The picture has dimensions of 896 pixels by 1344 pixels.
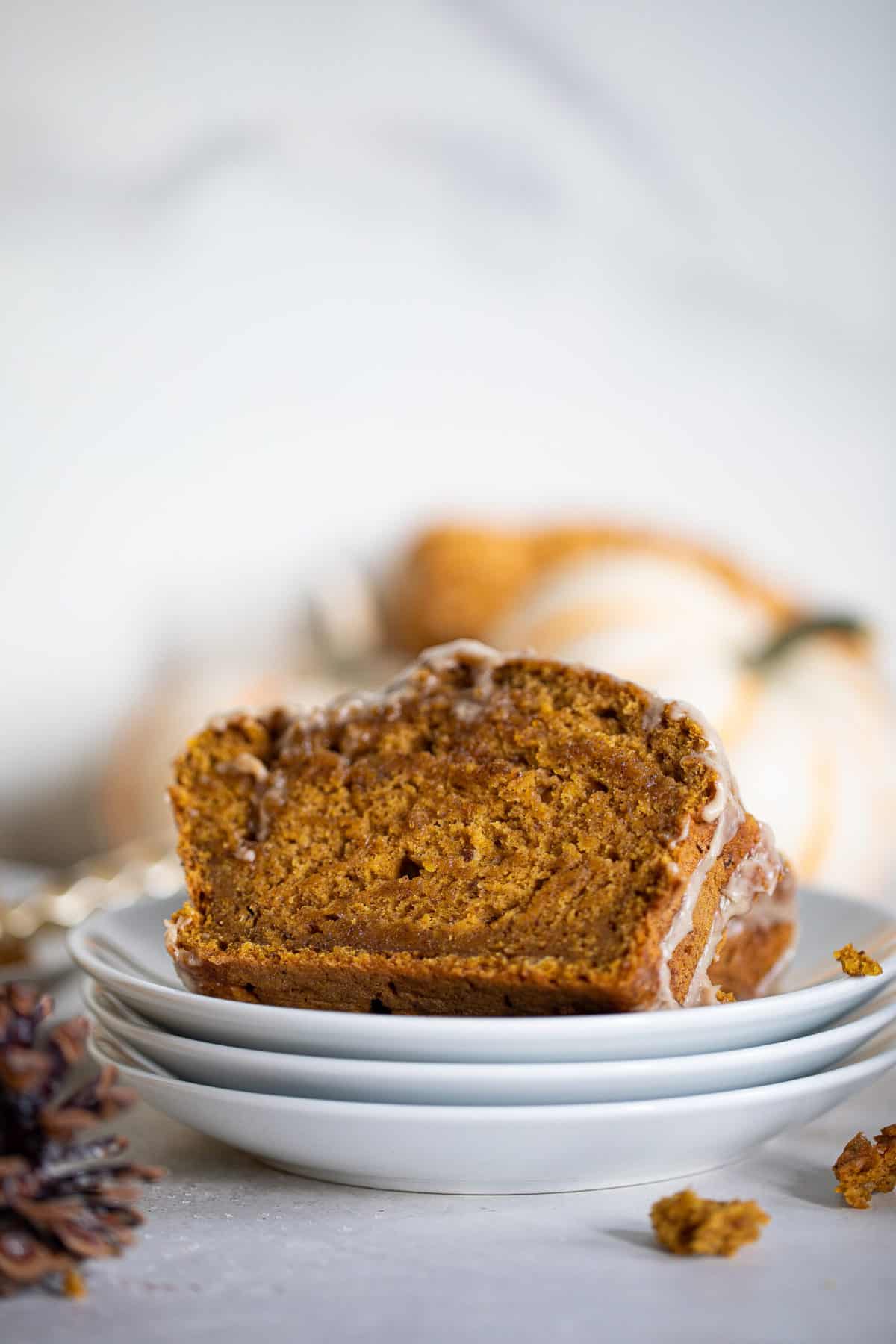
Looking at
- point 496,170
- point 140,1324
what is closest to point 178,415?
point 496,170

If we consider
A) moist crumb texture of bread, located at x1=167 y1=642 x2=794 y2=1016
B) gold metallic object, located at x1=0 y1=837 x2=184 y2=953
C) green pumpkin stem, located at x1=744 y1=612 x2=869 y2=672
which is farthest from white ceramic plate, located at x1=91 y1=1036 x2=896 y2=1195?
green pumpkin stem, located at x1=744 y1=612 x2=869 y2=672

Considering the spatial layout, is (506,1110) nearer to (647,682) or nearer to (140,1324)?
(140,1324)

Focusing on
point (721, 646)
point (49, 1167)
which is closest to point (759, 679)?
point (721, 646)

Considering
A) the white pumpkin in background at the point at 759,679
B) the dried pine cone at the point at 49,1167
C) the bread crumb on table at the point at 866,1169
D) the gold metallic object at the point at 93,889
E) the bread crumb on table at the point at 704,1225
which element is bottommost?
the gold metallic object at the point at 93,889

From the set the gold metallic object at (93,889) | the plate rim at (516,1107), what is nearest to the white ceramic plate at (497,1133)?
the plate rim at (516,1107)

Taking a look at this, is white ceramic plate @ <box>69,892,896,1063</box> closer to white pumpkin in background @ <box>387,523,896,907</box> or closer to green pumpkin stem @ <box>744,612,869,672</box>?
white pumpkin in background @ <box>387,523,896,907</box>

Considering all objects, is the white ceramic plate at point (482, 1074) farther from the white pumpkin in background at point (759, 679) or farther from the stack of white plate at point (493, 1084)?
the white pumpkin in background at point (759, 679)

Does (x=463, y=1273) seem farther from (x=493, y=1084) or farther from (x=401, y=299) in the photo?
(x=401, y=299)
